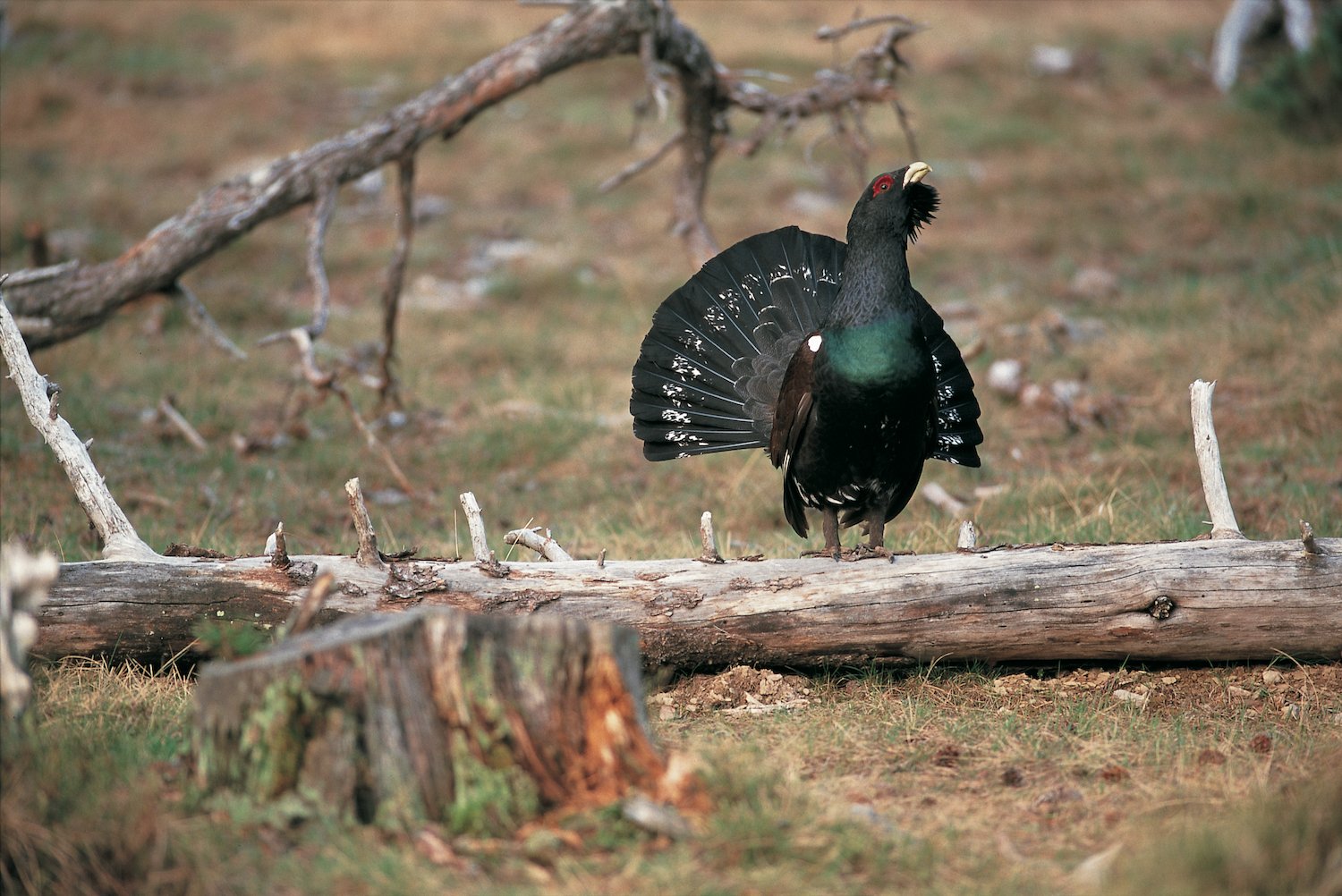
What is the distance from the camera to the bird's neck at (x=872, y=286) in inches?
166

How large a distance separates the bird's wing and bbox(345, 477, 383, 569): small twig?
2196 millimetres

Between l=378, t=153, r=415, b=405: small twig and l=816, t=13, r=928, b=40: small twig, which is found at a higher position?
l=816, t=13, r=928, b=40: small twig

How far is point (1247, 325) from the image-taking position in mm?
7910

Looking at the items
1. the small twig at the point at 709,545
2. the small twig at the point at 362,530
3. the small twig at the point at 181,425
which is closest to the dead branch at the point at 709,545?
the small twig at the point at 709,545

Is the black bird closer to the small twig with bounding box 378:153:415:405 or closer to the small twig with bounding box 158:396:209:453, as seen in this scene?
the small twig with bounding box 378:153:415:405

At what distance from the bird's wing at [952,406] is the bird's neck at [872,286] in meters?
0.57

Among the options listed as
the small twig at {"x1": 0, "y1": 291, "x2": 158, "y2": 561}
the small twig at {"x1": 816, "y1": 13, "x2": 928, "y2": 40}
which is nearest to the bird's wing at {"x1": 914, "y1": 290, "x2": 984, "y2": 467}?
the small twig at {"x1": 816, "y1": 13, "x2": 928, "y2": 40}

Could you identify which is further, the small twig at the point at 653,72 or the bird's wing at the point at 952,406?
the small twig at the point at 653,72

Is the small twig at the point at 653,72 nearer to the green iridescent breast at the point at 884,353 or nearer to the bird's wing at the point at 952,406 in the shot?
the bird's wing at the point at 952,406

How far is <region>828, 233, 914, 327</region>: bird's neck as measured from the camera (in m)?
4.21

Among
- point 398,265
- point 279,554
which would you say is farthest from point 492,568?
point 398,265

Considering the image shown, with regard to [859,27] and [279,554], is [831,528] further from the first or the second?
[859,27]

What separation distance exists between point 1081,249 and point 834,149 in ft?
12.1

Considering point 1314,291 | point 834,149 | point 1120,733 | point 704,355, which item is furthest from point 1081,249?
point 1120,733
